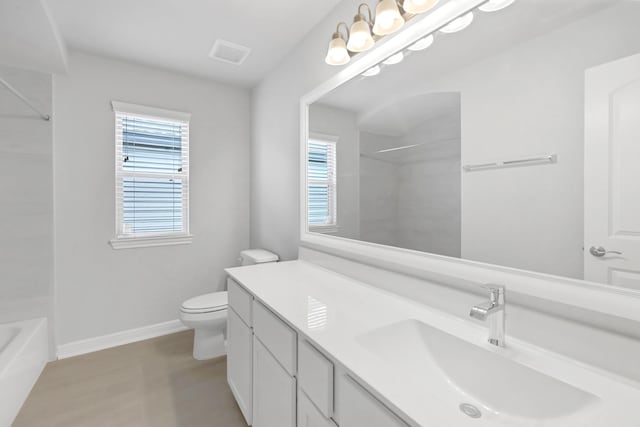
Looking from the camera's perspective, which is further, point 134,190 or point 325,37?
point 134,190

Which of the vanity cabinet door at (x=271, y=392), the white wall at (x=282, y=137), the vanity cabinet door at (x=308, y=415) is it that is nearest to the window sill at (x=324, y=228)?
the white wall at (x=282, y=137)

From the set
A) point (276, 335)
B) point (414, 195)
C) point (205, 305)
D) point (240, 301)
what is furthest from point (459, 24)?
point (205, 305)

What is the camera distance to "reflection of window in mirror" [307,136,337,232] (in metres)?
1.87

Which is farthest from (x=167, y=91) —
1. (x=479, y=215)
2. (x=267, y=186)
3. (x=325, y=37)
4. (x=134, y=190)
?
(x=479, y=215)

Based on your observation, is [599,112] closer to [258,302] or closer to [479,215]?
[479,215]

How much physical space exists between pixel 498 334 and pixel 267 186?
229 centimetres

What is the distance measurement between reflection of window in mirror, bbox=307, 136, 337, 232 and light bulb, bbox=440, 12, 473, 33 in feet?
2.94

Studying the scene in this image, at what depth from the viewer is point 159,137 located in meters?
2.67

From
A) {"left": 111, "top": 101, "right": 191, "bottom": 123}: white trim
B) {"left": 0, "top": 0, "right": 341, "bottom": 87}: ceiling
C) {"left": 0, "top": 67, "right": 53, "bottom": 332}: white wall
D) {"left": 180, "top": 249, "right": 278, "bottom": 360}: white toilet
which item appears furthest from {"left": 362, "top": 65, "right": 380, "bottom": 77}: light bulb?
{"left": 0, "top": 67, "right": 53, "bottom": 332}: white wall

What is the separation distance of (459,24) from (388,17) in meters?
0.29

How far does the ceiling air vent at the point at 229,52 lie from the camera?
7.41 ft

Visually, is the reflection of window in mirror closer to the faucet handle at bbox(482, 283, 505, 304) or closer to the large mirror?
the large mirror

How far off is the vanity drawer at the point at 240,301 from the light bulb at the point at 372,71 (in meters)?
1.34

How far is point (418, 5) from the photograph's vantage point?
109cm
